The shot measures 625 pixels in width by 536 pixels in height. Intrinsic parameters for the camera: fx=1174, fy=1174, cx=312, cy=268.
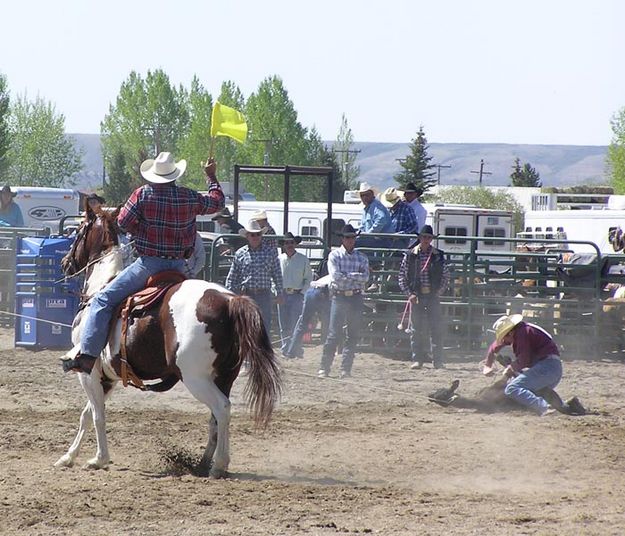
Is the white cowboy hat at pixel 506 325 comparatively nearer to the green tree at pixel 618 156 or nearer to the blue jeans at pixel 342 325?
the blue jeans at pixel 342 325

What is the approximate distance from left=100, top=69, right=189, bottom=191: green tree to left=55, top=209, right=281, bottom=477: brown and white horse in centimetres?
7881

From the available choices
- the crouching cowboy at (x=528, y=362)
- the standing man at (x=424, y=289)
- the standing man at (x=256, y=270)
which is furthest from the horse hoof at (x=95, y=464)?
the standing man at (x=424, y=289)

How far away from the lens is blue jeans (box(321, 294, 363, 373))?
45.5 ft

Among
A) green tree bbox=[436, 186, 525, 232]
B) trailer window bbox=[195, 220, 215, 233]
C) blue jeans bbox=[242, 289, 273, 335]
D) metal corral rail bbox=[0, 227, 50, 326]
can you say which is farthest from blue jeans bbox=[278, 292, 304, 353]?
green tree bbox=[436, 186, 525, 232]

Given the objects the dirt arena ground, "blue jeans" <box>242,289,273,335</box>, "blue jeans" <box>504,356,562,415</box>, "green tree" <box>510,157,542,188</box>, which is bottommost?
the dirt arena ground

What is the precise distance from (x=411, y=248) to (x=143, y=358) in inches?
293

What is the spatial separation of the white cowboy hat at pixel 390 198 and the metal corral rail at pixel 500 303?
76 cm

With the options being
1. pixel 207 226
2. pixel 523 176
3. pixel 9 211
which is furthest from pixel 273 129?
pixel 9 211

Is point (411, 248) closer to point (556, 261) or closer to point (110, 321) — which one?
point (556, 261)

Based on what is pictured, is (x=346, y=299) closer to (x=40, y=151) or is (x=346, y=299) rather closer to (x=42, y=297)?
(x=42, y=297)

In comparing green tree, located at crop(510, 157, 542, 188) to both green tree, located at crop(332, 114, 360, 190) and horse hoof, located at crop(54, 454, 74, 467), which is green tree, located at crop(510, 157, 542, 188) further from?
horse hoof, located at crop(54, 454, 74, 467)

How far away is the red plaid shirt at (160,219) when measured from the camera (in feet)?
27.0

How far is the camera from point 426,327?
49.4 ft

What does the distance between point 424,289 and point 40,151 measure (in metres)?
70.6
